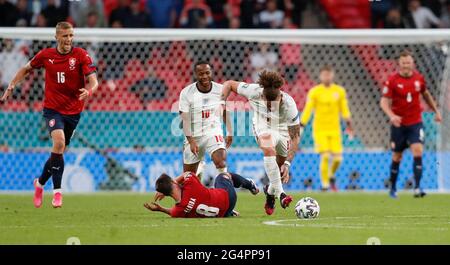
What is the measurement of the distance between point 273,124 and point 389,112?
436 cm

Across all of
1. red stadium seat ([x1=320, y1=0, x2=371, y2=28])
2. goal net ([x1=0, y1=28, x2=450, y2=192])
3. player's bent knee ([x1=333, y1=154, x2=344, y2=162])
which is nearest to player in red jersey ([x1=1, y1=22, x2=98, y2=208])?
goal net ([x1=0, y1=28, x2=450, y2=192])

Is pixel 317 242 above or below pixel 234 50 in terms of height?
below

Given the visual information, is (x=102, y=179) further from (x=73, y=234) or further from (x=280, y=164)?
(x=73, y=234)

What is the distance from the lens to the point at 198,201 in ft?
36.5

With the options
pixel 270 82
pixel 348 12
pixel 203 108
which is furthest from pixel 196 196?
pixel 348 12

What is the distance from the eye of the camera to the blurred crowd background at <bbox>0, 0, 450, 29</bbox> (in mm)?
21469

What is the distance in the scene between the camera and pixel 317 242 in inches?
354

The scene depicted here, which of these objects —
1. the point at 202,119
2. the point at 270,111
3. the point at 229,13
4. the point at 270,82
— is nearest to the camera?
the point at 270,82

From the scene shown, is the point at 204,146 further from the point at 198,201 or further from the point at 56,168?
the point at 198,201

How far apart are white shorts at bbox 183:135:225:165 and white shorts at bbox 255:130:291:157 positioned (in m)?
0.81

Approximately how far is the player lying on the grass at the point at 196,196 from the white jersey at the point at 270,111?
3.75 feet
